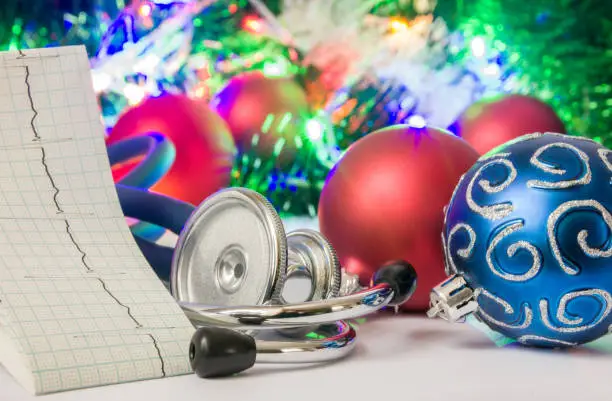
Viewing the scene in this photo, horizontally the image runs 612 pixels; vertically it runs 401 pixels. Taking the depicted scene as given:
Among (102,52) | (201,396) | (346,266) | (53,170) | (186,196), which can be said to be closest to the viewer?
(201,396)

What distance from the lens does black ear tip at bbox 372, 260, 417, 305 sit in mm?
894

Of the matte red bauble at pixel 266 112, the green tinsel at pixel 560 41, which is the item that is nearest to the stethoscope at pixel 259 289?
the matte red bauble at pixel 266 112

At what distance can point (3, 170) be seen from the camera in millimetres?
927

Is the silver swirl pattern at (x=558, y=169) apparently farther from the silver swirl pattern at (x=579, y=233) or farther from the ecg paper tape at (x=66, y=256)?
the ecg paper tape at (x=66, y=256)

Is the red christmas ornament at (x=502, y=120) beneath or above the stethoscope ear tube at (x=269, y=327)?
above

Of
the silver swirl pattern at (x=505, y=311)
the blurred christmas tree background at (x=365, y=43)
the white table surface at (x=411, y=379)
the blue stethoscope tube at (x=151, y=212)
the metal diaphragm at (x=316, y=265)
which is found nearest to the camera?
the white table surface at (x=411, y=379)

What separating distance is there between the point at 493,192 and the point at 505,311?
0.39ft

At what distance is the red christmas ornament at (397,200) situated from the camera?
1.00 metres

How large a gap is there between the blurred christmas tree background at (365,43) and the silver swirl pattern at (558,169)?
1183mm

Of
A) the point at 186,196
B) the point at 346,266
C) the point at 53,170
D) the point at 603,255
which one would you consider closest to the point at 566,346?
the point at 603,255

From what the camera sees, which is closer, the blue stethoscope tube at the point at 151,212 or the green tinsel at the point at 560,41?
the blue stethoscope tube at the point at 151,212

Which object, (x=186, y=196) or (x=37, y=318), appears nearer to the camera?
(x=37, y=318)

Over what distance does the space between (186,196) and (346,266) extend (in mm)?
713

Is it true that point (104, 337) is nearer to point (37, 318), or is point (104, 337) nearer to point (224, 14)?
point (37, 318)
